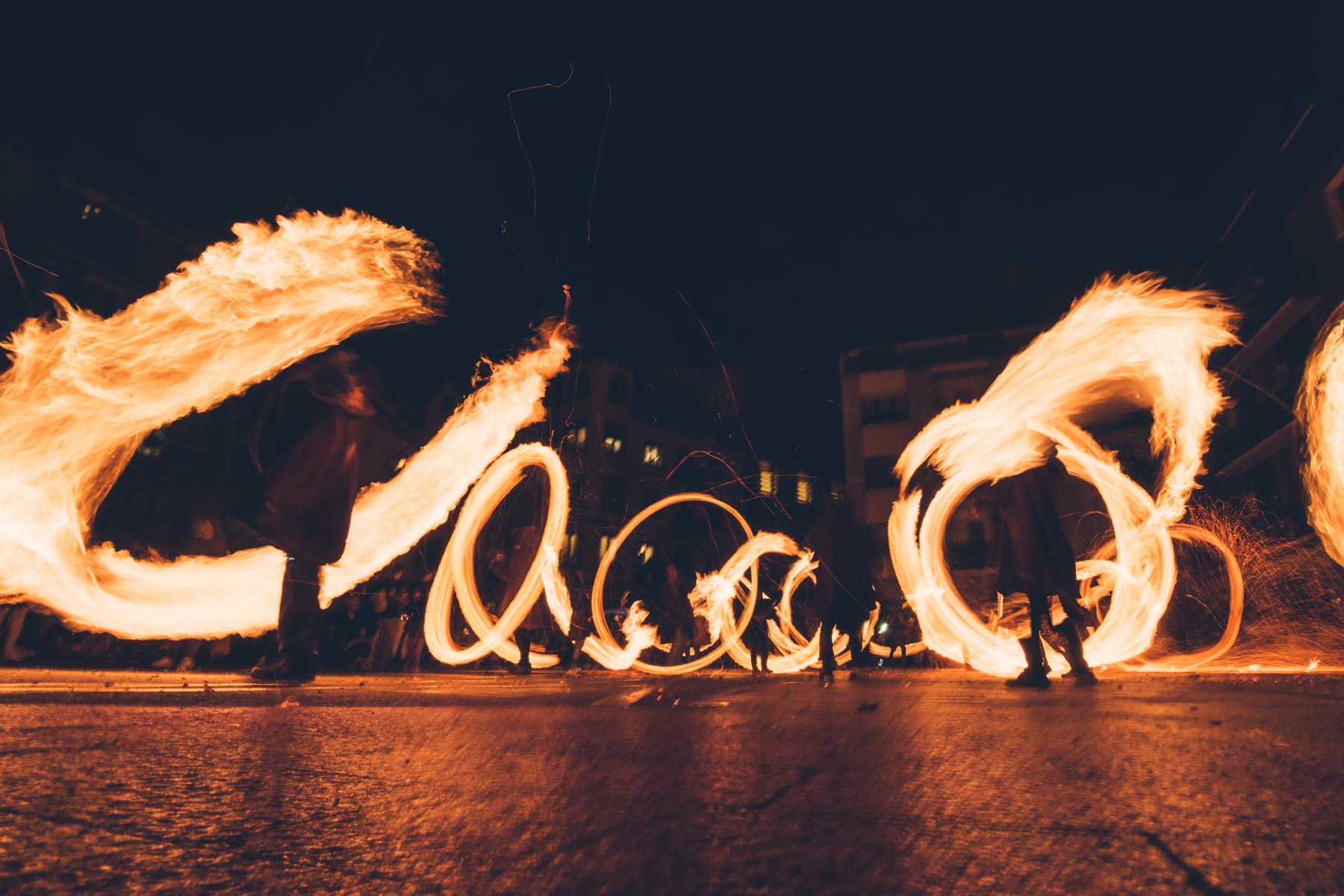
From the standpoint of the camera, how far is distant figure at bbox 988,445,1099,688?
288 inches

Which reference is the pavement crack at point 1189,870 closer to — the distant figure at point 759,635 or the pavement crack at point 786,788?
the pavement crack at point 786,788

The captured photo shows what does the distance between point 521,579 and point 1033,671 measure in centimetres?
632

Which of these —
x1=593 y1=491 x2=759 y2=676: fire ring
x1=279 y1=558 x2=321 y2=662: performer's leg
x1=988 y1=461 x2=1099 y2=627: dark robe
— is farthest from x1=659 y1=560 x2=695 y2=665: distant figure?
x1=279 y1=558 x2=321 y2=662: performer's leg

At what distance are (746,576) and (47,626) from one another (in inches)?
564

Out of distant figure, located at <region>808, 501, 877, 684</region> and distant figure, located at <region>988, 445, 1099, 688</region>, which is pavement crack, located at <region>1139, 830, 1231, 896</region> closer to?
distant figure, located at <region>988, 445, 1099, 688</region>

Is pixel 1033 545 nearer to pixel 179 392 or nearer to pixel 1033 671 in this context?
pixel 1033 671

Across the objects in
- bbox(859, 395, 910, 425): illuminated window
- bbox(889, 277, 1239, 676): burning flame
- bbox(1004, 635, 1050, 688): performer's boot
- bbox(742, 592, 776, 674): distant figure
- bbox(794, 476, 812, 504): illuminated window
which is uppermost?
bbox(859, 395, 910, 425): illuminated window

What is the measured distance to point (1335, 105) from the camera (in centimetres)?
1959

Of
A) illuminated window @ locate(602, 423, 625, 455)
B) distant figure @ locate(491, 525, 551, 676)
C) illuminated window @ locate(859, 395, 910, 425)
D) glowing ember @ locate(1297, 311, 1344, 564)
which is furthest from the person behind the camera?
illuminated window @ locate(602, 423, 625, 455)

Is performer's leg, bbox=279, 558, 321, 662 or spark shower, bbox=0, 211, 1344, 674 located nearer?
performer's leg, bbox=279, 558, 321, 662

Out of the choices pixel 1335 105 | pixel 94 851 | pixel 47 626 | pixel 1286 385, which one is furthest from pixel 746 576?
pixel 94 851

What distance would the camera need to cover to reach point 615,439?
152 ft

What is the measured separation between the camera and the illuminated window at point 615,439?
151 ft

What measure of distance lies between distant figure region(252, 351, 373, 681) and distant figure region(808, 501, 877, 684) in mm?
5583
